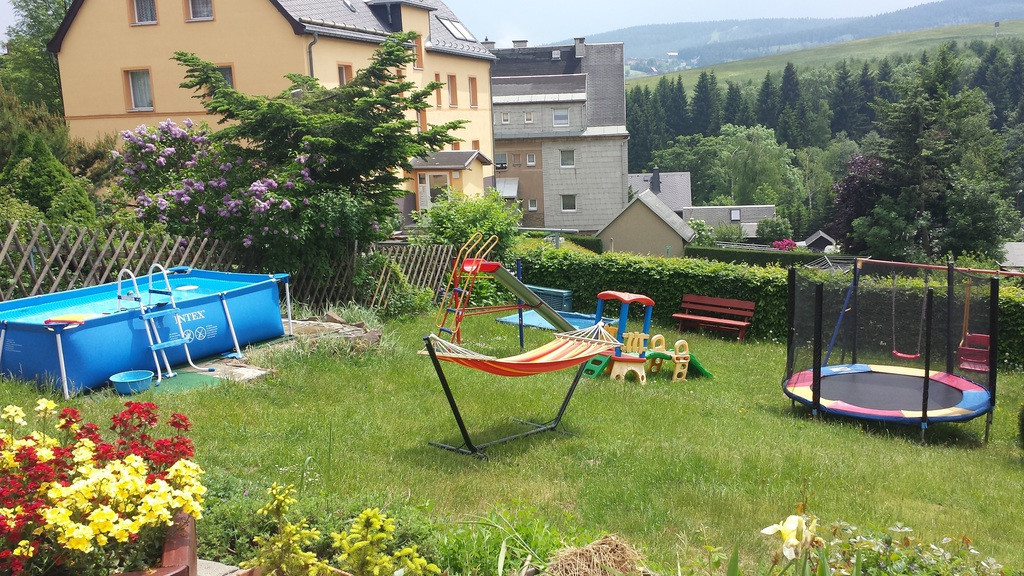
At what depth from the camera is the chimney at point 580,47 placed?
6869cm

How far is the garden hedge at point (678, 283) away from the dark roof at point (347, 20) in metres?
12.2

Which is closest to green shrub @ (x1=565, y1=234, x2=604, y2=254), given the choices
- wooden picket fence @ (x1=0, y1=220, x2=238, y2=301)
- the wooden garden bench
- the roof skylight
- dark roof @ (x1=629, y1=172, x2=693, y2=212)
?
the roof skylight

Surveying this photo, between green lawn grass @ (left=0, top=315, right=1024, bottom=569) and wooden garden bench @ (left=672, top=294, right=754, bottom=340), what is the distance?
5.34 metres

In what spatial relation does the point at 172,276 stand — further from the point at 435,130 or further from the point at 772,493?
the point at 772,493

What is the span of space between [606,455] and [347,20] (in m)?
26.6

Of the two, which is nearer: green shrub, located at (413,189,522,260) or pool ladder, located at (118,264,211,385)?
pool ladder, located at (118,264,211,385)

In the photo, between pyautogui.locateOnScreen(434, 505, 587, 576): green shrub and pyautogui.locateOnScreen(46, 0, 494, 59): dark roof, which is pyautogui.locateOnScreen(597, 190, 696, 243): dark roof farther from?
pyautogui.locateOnScreen(434, 505, 587, 576): green shrub

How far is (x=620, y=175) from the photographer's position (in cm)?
6600

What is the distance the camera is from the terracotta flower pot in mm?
3307

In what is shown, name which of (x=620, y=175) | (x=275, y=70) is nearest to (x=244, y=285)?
(x=275, y=70)

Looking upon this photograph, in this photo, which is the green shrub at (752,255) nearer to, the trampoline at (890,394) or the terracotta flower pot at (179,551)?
the trampoline at (890,394)

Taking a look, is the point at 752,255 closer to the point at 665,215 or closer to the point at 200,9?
the point at 665,215

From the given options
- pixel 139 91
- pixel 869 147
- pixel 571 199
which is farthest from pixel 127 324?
pixel 571 199

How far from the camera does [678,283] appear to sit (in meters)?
18.0
